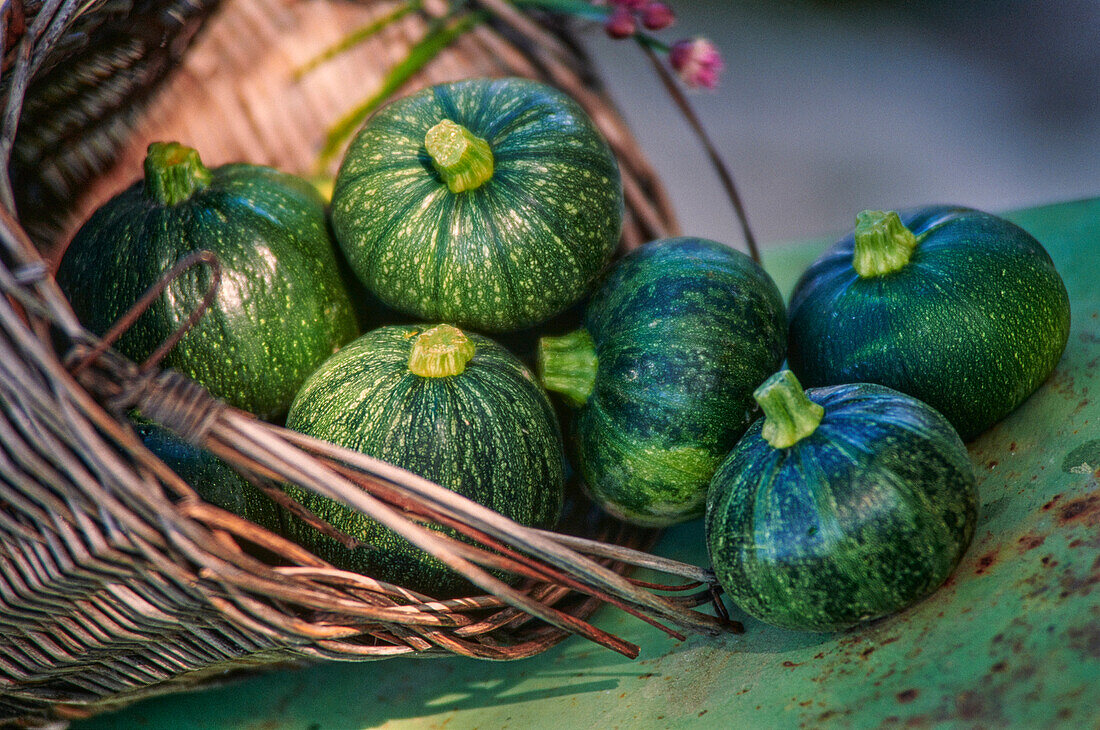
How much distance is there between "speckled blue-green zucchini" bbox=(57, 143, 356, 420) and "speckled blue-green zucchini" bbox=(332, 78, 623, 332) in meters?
0.08

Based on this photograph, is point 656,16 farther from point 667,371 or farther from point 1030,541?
point 1030,541

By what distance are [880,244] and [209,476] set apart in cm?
80

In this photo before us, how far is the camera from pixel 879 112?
2650 mm

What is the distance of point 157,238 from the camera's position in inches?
40.4

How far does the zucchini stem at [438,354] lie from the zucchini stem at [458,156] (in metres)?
0.18

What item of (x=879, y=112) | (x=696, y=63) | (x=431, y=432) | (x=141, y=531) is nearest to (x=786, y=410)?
(x=431, y=432)

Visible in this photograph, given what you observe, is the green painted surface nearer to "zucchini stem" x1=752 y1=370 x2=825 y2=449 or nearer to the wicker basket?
the wicker basket

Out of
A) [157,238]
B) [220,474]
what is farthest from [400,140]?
[220,474]

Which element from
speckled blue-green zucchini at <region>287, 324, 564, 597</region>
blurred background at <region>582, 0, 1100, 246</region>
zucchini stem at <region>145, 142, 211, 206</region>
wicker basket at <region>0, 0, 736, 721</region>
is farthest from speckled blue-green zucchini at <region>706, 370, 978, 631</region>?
blurred background at <region>582, 0, 1100, 246</region>

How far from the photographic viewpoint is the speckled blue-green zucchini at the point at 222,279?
100 cm

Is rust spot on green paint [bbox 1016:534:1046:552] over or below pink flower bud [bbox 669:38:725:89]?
below

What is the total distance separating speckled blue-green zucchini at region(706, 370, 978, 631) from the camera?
76cm

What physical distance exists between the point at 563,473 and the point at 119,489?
18.8 inches

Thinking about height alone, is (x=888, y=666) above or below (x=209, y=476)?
below
